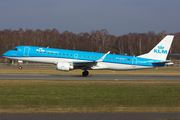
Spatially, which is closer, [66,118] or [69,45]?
[66,118]

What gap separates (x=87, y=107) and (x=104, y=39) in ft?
320

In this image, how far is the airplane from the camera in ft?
111

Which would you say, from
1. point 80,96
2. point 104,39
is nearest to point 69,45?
point 104,39

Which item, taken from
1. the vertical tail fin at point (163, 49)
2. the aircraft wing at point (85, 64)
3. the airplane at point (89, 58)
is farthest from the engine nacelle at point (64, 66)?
the vertical tail fin at point (163, 49)

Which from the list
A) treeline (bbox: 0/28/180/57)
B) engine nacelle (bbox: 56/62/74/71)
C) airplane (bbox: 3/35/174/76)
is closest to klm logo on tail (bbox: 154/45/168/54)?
airplane (bbox: 3/35/174/76)

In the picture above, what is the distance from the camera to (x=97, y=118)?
10.3 meters

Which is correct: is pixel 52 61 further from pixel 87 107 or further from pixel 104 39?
pixel 104 39

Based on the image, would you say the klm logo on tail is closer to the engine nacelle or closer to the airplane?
the airplane

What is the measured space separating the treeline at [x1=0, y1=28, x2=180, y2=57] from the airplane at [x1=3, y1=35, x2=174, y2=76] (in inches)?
2443

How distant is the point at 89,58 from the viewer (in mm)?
34625

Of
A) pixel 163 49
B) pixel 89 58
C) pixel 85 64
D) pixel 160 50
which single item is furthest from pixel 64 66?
pixel 163 49

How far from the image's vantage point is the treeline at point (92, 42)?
10075 cm

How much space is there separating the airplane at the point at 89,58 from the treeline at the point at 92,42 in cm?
6205

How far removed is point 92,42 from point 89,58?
246 feet
